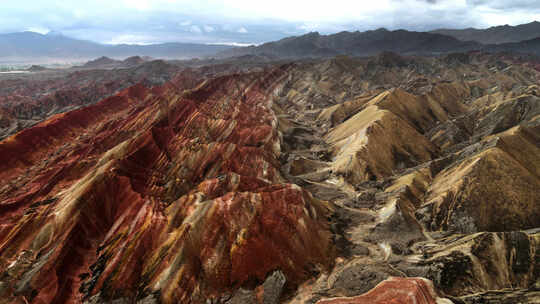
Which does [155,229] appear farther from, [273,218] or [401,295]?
[401,295]

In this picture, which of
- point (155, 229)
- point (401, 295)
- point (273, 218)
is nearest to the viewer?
point (401, 295)

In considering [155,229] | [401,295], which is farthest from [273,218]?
[401,295]

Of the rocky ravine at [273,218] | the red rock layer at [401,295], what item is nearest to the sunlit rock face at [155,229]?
the rocky ravine at [273,218]

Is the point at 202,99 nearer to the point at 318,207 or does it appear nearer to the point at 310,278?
the point at 318,207

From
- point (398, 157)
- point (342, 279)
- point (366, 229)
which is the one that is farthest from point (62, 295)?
point (398, 157)

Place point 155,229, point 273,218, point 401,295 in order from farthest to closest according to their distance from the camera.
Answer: point 273,218 → point 155,229 → point 401,295

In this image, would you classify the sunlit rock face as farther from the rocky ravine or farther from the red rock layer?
the red rock layer

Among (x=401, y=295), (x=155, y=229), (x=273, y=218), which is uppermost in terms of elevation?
(x=273, y=218)

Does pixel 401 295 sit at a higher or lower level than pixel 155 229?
lower
